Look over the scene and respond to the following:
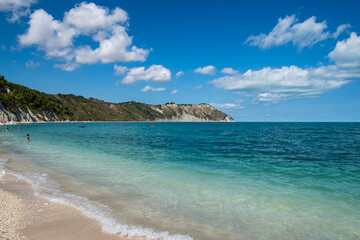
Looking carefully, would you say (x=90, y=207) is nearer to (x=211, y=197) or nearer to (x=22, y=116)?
(x=211, y=197)

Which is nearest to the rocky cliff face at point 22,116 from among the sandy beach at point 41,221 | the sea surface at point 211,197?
the sea surface at point 211,197

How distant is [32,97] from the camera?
14512 centimetres

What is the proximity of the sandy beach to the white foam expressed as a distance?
0.82ft

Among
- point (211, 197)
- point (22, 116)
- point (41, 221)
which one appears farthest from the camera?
point (22, 116)

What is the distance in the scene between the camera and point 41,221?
6.77 meters

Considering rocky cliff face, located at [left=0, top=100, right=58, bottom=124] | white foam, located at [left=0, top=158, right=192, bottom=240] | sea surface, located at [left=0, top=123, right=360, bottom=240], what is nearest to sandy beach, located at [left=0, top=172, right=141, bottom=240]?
white foam, located at [left=0, top=158, right=192, bottom=240]

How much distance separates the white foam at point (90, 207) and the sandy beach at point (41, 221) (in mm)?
249

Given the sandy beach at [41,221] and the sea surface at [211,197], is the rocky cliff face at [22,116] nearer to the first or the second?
the sea surface at [211,197]

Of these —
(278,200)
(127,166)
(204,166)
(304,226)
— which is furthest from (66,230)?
(204,166)

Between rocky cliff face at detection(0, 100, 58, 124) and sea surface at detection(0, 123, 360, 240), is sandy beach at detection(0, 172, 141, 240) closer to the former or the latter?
sea surface at detection(0, 123, 360, 240)

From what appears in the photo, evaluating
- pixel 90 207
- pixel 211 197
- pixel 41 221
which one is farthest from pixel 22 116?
pixel 211 197

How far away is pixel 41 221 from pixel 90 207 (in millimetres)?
1653

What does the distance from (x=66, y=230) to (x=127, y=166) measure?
32.7ft

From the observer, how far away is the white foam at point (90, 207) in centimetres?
619
